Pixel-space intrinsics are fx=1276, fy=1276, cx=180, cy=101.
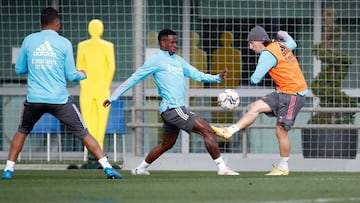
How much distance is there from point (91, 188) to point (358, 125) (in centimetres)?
747

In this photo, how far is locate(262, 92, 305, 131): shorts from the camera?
14477 mm

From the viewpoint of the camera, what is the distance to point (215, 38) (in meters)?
20.0

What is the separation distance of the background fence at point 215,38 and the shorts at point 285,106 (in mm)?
4938

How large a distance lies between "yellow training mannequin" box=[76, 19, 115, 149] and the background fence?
1402 millimetres

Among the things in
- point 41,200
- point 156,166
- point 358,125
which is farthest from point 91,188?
point 358,125

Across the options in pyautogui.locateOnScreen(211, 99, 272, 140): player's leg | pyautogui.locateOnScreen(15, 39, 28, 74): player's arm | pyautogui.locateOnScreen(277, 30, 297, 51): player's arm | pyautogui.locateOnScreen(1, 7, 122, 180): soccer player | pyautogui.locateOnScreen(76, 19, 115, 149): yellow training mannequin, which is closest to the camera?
pyautogui.locateOnScreen(1, 7, 122, 180): soccer player

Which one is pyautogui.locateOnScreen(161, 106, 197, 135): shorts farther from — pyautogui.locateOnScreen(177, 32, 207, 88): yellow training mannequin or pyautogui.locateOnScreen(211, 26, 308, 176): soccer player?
pyautogui.locateOnScreen(177, 32, 207, 88): yellow training mannequin

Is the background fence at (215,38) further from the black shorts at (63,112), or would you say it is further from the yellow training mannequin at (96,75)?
the black shorts at (63,112)

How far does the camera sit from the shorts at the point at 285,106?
14.5 metres

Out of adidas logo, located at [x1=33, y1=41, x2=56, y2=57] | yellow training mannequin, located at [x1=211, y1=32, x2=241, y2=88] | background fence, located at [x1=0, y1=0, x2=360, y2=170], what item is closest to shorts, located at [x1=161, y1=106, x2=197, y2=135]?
adidas logo, located at [x1=33, y1=41, x2=56, y2=57]

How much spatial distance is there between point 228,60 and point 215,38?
400 millimetres

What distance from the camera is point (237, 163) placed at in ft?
58.0

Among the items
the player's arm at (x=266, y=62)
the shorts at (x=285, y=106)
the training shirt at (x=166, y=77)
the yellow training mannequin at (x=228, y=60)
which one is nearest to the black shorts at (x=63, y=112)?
the training shirt at (x=166, y=77)

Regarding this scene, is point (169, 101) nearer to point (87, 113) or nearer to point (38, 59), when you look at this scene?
point (38, 59)
